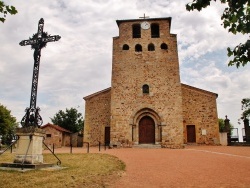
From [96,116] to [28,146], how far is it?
661 inches

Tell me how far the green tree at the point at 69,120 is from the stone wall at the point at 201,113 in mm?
21097

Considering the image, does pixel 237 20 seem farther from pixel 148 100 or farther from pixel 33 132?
pixel 148 100

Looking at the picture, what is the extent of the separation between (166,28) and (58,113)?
2473 cm

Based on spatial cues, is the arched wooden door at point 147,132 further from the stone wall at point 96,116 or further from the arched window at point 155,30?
the arched window at point 155,30

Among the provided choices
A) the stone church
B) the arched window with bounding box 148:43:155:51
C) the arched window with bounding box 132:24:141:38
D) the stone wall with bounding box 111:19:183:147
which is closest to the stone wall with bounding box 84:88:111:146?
the stone church

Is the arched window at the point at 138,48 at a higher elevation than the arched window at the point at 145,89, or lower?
higher

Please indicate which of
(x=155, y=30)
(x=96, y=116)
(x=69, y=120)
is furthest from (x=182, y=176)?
(x=69, y=120)

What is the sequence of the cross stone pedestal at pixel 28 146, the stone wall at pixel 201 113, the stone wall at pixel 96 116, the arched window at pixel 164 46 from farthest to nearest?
the stone wall at pixel 96 116
the stone wall at pixel 201 113
the arched window at pixel 164 46
the cross stone pedestal at pixel 28 146

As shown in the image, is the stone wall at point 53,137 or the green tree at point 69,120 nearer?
the stone wall at point 53,137

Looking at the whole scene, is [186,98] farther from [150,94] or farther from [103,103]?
[103,103]

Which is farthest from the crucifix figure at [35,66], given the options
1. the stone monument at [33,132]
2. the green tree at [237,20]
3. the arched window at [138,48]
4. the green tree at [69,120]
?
the green tree at [69,120]

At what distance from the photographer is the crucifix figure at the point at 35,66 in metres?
9.96

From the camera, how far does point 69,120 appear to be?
1615 inches

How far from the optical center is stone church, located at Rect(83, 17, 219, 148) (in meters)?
22.6
